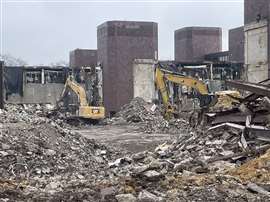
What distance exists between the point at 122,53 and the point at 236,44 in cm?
1413

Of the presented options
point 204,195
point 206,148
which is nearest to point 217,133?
point 206,148

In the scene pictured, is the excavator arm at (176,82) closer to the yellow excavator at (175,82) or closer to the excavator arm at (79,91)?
the yellow excavator at (175,82)

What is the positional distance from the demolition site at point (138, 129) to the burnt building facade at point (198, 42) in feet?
7.39

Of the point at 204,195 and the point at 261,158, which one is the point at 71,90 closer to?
the point at 261,158

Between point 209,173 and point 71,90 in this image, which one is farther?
point 71,90

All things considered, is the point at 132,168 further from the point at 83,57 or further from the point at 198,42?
the point at 198,42

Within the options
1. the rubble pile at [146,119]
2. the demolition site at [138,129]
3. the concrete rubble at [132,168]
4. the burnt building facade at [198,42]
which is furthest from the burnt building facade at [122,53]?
the concrete rubble at [132,168]

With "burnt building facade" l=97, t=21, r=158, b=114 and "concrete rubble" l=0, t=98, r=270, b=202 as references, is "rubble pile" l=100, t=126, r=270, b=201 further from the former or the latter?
"burnt building facade" l=97, t=21, r=158, b=114

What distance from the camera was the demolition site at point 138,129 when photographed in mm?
8883

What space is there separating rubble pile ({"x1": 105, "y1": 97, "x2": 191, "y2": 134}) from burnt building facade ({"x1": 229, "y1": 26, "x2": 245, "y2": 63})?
48.4 ft

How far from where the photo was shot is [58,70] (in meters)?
37.7

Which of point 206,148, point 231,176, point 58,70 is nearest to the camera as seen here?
point 231,176

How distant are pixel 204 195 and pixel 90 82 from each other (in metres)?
30.2

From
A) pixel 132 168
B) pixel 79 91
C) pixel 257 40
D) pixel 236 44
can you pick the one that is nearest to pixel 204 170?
pixel 132 168
